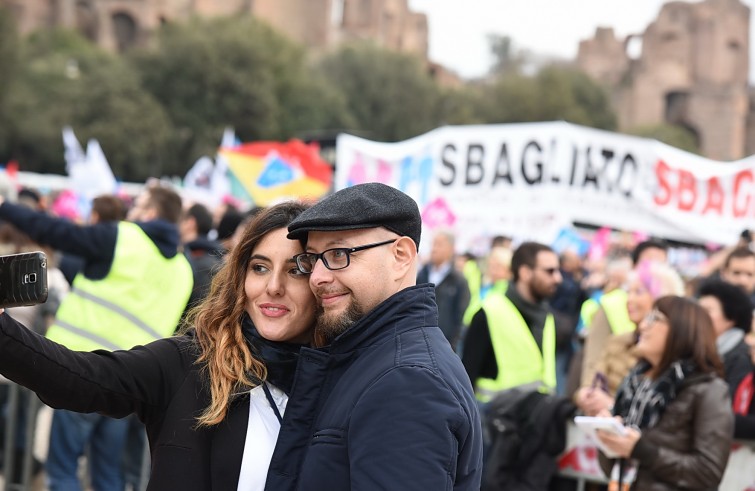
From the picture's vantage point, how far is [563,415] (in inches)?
200

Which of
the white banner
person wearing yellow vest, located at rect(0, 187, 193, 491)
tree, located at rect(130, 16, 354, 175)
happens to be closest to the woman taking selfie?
person wearing yellow vest, located at rect(0, 187, 193, 491)

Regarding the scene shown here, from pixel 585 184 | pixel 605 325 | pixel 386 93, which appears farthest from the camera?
pixel 386 93

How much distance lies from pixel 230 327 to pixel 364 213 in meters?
0.57

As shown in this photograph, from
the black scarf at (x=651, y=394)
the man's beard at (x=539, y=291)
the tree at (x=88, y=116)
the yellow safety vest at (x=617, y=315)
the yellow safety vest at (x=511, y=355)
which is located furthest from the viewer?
the tree at (x=88, y=116)

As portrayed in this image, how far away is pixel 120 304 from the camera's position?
5.34 metres

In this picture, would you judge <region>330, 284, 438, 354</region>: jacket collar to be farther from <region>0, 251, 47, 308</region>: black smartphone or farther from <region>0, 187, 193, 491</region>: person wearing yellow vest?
<region>0, 187, 193, 491</region>: person wearing yellow vest

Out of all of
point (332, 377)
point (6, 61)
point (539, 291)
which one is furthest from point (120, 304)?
point (6, 61)

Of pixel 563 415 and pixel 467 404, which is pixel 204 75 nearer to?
pixel 563 415

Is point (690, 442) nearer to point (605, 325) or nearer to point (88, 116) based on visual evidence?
point (605, 325)

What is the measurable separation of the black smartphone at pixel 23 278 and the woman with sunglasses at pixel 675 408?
112 inches

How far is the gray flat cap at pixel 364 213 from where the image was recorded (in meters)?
2.12

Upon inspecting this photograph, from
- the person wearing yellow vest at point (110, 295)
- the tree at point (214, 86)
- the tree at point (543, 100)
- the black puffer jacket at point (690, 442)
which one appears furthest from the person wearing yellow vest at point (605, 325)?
the tree at point (543, 100)

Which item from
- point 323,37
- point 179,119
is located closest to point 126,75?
point 179,119

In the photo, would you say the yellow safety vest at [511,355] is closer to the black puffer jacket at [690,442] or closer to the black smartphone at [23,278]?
the black puffer jacket at [690,442]
